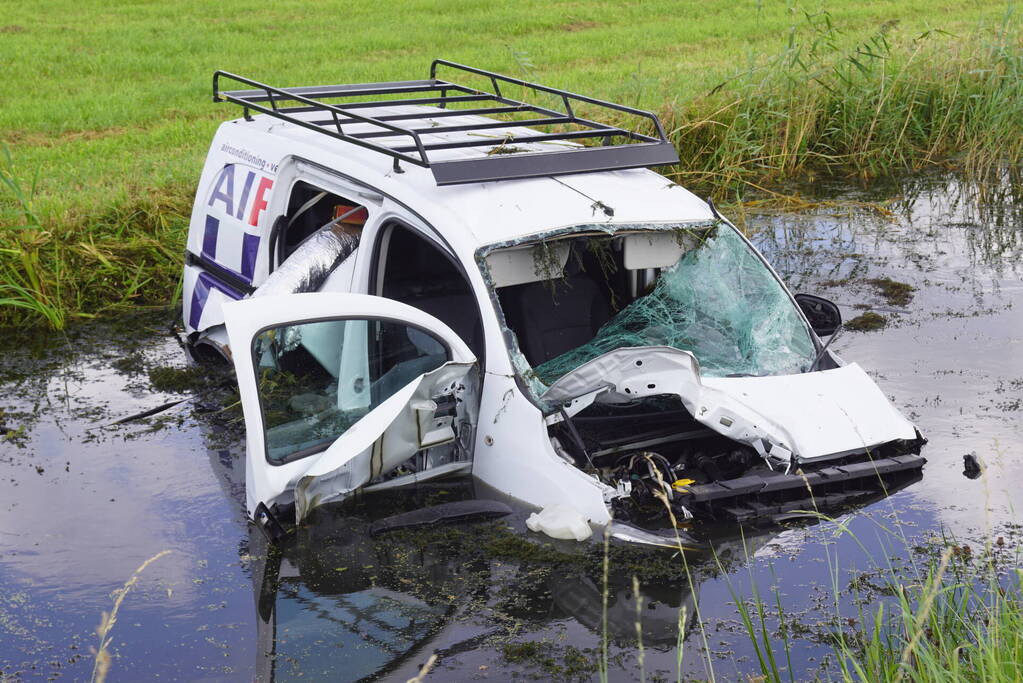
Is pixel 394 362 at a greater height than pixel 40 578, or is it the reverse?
pixel 394 362

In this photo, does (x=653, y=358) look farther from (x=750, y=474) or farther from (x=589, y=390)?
(x=750, y=474)

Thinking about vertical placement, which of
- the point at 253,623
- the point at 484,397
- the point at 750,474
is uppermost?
the point at 484,397

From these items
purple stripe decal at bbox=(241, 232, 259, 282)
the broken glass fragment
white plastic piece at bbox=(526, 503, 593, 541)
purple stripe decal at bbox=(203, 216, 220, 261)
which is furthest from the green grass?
purple stripe decal at bbox=(203, 216, 220, 261)

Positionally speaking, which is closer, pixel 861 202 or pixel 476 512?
pixel 476 512

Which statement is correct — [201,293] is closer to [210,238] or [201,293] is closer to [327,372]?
[210,238]

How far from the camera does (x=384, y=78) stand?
17562 millimetres

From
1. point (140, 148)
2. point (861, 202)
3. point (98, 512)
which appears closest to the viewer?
point (98, 512)

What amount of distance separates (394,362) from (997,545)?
2976 mm

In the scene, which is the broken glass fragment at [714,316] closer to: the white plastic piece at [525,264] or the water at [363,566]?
the white plastic piece at [525,264]

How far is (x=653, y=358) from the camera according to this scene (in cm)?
557

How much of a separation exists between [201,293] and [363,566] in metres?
3.01

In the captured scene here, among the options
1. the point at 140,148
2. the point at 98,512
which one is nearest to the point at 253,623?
the point at 98,512

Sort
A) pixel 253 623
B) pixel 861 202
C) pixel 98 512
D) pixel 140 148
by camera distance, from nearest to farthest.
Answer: pixel 253 623 → pixel 98 512 → pixel 861 202 → pixel 140 148

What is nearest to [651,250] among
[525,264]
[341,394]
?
[525,264]
